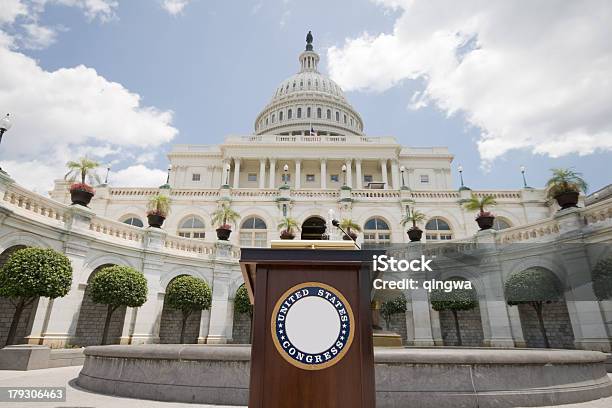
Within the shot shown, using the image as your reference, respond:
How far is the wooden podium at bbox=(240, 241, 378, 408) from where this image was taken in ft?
10.9

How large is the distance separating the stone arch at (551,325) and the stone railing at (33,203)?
24.9 m

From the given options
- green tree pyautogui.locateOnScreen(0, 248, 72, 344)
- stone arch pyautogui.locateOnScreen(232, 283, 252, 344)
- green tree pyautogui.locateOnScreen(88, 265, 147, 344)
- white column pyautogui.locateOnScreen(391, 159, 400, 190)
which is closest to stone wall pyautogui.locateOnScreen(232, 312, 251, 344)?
stone arch pyautogui.locateOnScreen(232, 283, 252, 344)

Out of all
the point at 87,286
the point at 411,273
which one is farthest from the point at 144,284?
the point at 411,273

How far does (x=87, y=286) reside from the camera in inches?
766

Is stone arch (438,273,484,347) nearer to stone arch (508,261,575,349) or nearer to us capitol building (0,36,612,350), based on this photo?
us capitol building (0,36,612,350)

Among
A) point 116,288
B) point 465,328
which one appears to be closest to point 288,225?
point 116,288

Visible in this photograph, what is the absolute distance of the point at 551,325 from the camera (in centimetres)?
2000

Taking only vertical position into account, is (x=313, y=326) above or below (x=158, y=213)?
below

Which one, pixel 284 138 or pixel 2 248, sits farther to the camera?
pixel 284 138

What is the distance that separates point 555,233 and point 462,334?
916 cm

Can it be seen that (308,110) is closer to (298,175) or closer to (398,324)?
(298,175)

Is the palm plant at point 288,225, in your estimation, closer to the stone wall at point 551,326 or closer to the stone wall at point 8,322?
the stone wall at point 551,326

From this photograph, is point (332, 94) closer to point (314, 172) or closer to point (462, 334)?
point (314, 172)

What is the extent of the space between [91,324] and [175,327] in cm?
531
